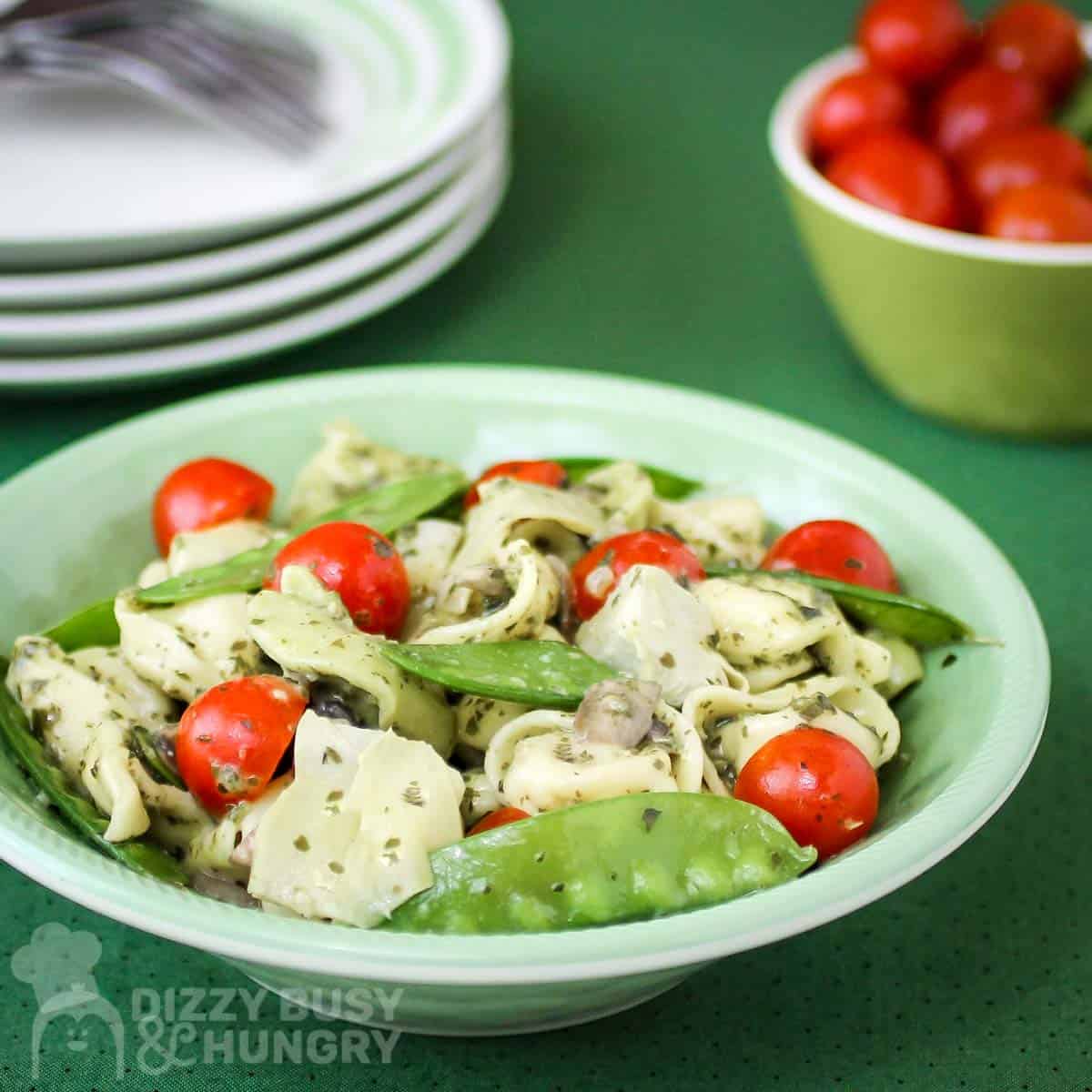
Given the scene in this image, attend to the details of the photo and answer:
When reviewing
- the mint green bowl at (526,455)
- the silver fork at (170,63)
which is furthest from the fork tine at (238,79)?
the mint green bowl at (526,455)

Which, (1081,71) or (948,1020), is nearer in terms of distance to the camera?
(948,1020)

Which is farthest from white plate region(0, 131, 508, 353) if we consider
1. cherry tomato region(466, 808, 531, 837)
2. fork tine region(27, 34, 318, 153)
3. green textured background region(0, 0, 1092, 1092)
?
cherry tomato region(466, 808, 531, 837)

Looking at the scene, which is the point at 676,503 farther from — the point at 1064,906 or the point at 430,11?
the point at 430,11

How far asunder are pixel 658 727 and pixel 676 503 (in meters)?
0.37

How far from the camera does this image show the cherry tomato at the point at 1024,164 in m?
1.84

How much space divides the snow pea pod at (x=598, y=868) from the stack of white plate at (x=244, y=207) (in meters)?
0.95

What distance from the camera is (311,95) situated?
2.17 meters

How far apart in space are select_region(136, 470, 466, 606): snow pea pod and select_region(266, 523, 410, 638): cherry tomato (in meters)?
0.04

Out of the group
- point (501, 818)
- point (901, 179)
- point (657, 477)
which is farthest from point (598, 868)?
point (901, 179)

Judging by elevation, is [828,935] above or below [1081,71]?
below

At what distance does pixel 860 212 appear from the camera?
1793mm

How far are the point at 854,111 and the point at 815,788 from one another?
1.13m

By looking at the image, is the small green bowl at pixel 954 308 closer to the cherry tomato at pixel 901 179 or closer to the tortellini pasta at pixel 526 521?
the cherry tomato at pixel 901 179

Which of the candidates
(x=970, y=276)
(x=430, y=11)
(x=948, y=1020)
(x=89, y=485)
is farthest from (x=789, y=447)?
(x=430, y=11)
